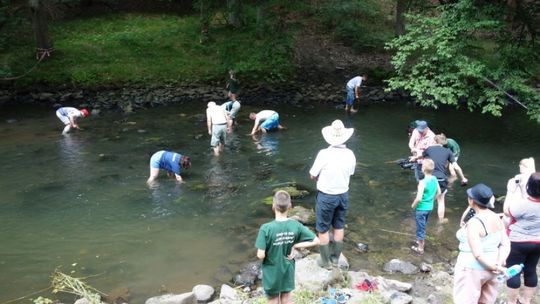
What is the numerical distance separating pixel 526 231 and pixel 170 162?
8003 mm

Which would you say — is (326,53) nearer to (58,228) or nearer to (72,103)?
(72,103)

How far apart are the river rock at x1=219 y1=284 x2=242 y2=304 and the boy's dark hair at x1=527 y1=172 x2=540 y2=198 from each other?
3.84 metres

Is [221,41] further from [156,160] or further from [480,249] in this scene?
[480,249]

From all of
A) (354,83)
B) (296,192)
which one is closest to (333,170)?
(296,192)

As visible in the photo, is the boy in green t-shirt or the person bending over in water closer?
the boy in green t-shirt

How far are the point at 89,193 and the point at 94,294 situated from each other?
465 centimetres

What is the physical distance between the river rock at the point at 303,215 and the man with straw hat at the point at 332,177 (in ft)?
8.03

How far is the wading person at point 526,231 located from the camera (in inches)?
204

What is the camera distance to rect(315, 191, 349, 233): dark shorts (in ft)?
22.0

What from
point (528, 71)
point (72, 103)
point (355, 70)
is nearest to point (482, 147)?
point (528, 71)

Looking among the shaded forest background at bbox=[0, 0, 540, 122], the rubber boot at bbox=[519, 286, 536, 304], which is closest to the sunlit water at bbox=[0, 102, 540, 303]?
the rubber boot at bbox=[519, 286, 536, 304]

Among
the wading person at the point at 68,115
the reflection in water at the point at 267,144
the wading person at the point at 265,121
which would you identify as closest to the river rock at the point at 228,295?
the reflection in water at the point at 267,144

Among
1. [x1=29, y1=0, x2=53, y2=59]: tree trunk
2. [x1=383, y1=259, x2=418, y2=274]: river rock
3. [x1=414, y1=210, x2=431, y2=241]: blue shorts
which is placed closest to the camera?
[x1=383, y1=259, x2=418, y2=274]: river rock

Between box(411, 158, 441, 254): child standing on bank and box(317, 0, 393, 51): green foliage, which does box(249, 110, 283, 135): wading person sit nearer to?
box(411, 158, 441, 254): child standing on bank
